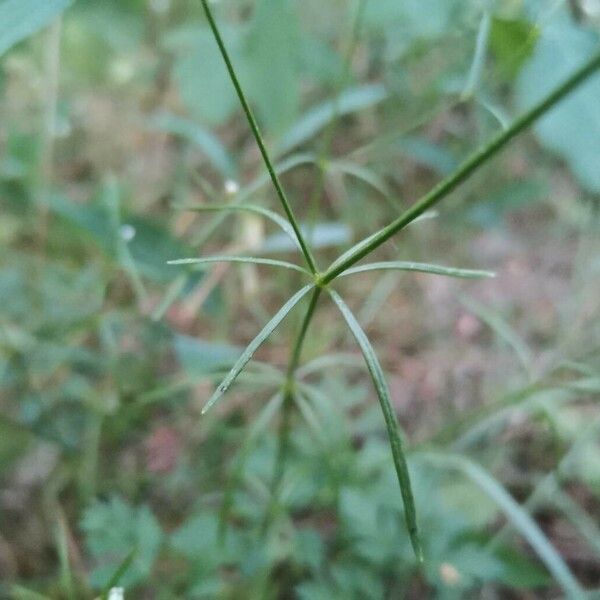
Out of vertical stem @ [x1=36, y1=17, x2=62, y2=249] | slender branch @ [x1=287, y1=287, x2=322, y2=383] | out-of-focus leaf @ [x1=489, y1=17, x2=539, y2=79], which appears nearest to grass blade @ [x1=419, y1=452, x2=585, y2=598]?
slender branch @ [x1=287, y1=287, x2=322, y2=383]

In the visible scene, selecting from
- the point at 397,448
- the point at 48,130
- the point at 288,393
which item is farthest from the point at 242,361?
the point at 48,130

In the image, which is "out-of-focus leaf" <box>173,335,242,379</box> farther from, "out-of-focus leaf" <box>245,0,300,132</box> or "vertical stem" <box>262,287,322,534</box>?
"out-of-focus leaf" <box>245,0,300,132</box>

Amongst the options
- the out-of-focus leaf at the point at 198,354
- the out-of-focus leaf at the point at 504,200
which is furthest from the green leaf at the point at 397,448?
the out-of-focus leaf at the point at 504,200

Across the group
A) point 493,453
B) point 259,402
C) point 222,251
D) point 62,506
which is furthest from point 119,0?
point 493,453

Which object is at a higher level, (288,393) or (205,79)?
(205,79)

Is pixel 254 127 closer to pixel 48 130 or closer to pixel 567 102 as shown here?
pixel 567 102

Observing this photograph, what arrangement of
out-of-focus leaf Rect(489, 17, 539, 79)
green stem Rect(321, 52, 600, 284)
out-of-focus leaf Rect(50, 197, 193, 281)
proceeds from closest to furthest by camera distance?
green stem Rect(321, 52, 600, 284), out-of-focus leaf Rect(489, 17, 539, 79), out-of-focus leaf Rect(50, 197, 193, 281)

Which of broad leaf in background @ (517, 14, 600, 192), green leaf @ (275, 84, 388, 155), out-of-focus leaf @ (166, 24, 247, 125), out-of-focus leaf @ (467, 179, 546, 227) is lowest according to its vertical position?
broad leaf in background @ (517, 14, 600, 192)

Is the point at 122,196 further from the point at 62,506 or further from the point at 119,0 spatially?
the point at 62,506
